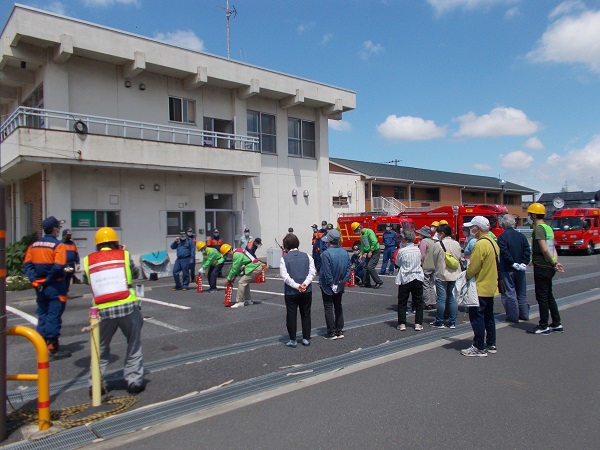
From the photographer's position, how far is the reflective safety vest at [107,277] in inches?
200

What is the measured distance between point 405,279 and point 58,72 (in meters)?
14.3

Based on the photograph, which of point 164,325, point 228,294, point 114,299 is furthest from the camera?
point 228,294

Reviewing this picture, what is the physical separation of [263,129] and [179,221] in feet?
21.2

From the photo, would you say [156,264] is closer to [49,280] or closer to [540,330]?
[49,280]

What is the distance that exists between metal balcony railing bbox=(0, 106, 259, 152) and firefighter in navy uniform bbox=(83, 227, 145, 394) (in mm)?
11281

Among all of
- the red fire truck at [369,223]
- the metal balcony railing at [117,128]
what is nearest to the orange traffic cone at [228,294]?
the metal balcony railing at [117,128]

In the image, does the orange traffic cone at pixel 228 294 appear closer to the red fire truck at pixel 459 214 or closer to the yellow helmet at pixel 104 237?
the yellow helmet at pixel 104 237

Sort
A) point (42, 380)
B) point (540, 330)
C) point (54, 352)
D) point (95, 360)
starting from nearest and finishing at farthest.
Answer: point (42, 380), point (95, 360), point (54, 352), point (540, 330)

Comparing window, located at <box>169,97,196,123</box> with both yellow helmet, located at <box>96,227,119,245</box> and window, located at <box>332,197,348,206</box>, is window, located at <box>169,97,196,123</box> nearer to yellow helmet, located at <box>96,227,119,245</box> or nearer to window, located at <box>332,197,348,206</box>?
window, located at <box>332,197,348,206</box>

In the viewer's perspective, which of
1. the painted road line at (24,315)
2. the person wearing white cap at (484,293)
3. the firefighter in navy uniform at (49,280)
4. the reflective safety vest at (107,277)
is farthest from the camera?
the painted road line at (24,315)

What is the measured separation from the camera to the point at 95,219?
16.3 meters

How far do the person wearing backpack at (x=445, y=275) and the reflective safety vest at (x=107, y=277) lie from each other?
17.7 feet

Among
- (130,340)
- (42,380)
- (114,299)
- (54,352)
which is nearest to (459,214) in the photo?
(54,352)

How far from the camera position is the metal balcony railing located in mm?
15008
